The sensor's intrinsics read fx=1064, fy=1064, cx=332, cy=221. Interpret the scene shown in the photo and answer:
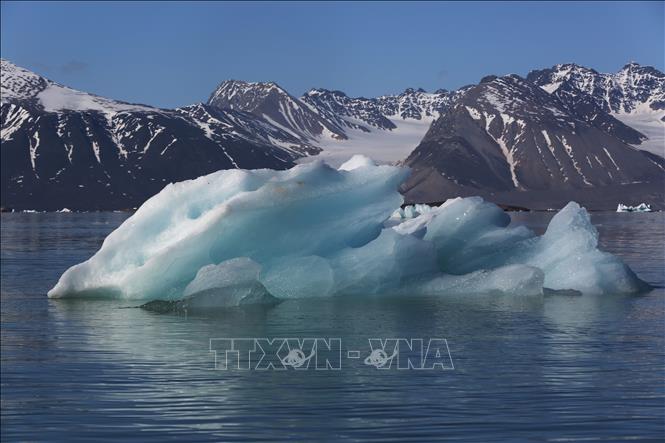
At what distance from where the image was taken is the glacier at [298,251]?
3158cm

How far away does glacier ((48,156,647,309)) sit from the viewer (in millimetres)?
31578

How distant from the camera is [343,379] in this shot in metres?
19.8

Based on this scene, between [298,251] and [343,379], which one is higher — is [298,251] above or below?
above

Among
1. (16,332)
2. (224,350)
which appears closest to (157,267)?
(16,332)

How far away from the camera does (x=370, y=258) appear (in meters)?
33.8

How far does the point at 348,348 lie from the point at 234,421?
26.6ft

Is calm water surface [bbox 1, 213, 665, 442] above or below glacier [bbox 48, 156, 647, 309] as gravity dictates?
below

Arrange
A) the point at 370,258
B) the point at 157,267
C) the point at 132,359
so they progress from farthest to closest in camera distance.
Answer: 1. the point at 370,258
2. the point at 157,267
3. the point at 132,359

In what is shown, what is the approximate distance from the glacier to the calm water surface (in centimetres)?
141

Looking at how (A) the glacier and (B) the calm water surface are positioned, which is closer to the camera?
(B) the calm water surface

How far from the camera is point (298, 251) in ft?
110

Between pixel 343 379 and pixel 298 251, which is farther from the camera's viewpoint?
pixel 298 251

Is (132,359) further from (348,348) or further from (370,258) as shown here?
(370,258)

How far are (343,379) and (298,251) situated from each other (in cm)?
1384
